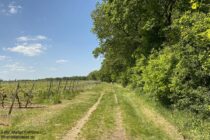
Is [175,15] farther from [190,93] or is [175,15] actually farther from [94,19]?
[94,19]

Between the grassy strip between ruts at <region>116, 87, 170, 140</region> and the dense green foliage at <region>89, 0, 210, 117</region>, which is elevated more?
the dense green foliage at <region>89, 0, 210, 117</region>

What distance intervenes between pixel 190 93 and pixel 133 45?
82.7 ft

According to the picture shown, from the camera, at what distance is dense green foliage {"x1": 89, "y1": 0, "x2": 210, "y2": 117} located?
1669 centimetres

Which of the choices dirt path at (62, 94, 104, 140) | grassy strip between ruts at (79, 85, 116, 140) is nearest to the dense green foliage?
grassy strip between ruts at (79, 85, 116, 140)

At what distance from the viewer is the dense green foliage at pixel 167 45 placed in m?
16.7

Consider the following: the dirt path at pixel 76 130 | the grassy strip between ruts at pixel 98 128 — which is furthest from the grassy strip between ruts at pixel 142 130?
the dirt path at pixel 76 130

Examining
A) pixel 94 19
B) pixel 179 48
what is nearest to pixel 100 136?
pixel 179 48

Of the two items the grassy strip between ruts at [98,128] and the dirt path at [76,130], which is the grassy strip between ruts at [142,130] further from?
the dirt path at [76,130]

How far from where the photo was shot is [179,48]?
61.8 ft

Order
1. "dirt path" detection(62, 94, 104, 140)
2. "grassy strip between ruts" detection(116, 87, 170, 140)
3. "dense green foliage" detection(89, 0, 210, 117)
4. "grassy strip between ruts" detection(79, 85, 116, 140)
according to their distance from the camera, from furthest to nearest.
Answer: "dense green foliage" detection(89, 0, 210, 117), "grassy strip between ruts" detection(116, 87, 170, 140), "grassy strip between ruts" detection(79, 85, 116, 140), "dirt path" detection(62, 94, 104, 140)

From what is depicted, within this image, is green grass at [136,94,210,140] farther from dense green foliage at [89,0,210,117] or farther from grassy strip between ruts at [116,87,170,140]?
grassy strip between ruts at [116,87,170,140]

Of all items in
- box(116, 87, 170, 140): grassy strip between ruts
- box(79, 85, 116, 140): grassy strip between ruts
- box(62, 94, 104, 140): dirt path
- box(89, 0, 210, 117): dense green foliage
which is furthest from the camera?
box(89, 0, 210, 117): dense green foliage

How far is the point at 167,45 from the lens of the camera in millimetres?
25781

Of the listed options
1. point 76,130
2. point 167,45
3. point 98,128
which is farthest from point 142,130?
point 167,45
